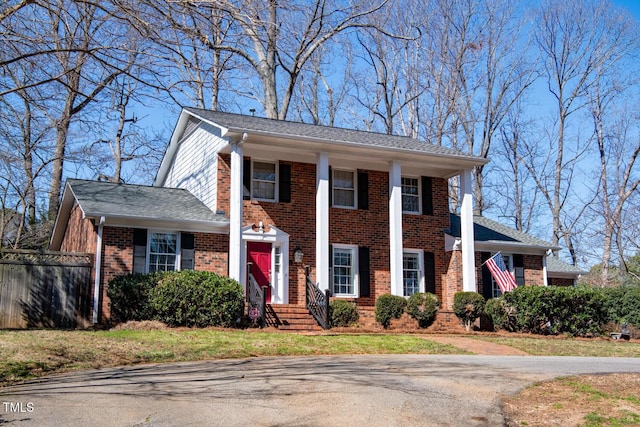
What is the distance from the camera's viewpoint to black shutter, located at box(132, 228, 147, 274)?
18.5 m

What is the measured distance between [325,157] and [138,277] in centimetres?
645

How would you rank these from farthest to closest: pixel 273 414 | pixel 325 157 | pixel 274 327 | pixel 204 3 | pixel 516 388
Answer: pixel 325 157
pixel 274 327
pixel 204 3
pixel 516 388
pixel 273 414

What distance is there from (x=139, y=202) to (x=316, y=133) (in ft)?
19.4

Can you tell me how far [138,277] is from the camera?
A: 17.3m

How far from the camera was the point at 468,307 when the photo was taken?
65.9 feet

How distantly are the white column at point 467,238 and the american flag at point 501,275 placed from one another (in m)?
0.60

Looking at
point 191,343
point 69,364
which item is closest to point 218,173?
point 191,343

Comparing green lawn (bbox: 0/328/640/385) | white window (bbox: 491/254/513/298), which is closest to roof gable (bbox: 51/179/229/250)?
green lawn (bbox: 0/328/640/385)

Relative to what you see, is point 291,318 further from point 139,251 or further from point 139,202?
point 139,202

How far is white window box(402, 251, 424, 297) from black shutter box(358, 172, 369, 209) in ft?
7.19

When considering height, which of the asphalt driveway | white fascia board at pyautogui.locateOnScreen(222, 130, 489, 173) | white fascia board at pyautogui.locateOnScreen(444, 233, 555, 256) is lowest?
the asphalt driveway

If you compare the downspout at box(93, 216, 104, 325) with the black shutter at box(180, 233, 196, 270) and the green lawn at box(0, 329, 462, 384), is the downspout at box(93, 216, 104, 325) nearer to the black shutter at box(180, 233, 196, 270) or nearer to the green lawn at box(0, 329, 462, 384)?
the black shutter at box(180, 233, 196, 270)

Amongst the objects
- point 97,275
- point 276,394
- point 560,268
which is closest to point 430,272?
point 560,268

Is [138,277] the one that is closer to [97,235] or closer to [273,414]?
[97,235]
